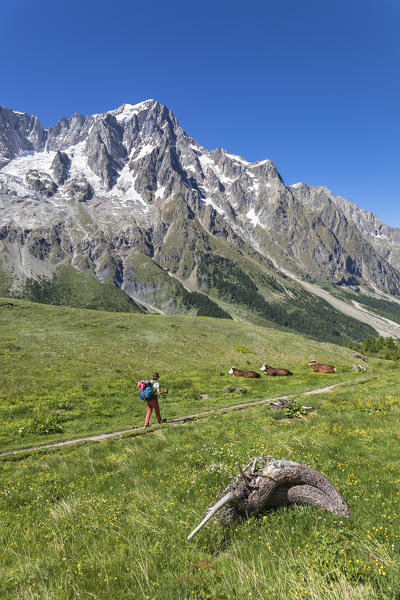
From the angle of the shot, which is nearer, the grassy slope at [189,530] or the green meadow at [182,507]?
the grassy slope at [189,530]

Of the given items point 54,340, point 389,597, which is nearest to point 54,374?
point 54,340

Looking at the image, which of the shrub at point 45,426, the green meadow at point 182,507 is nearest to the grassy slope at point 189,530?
the green meadow at point 182,507

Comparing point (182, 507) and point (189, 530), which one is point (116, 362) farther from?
point (189, 530)

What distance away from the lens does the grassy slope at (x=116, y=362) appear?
25.0 meters

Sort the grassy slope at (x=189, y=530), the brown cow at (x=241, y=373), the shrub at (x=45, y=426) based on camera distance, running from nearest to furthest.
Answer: the grassy slope at (x=189, y=530) → the shrub at (x=45, y=426) → the brown cow at (x=241, y=373)

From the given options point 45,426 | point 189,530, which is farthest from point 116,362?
point 189,530

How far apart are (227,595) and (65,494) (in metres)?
8.39

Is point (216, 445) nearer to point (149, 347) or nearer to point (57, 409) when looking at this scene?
point (57, 409)

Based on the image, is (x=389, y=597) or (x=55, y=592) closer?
(x=389, y=597)

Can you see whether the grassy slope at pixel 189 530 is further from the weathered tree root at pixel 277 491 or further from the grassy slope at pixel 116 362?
the grassy slope at pixel 116 362

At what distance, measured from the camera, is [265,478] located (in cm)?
663

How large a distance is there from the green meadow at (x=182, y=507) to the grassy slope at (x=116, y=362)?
0.35 m

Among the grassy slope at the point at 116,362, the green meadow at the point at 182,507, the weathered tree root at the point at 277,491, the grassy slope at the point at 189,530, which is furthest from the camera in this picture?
the grassy slope at the point at 116,362

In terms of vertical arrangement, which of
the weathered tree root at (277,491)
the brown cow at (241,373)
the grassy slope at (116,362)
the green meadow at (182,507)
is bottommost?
the brown cow at (241,373)
